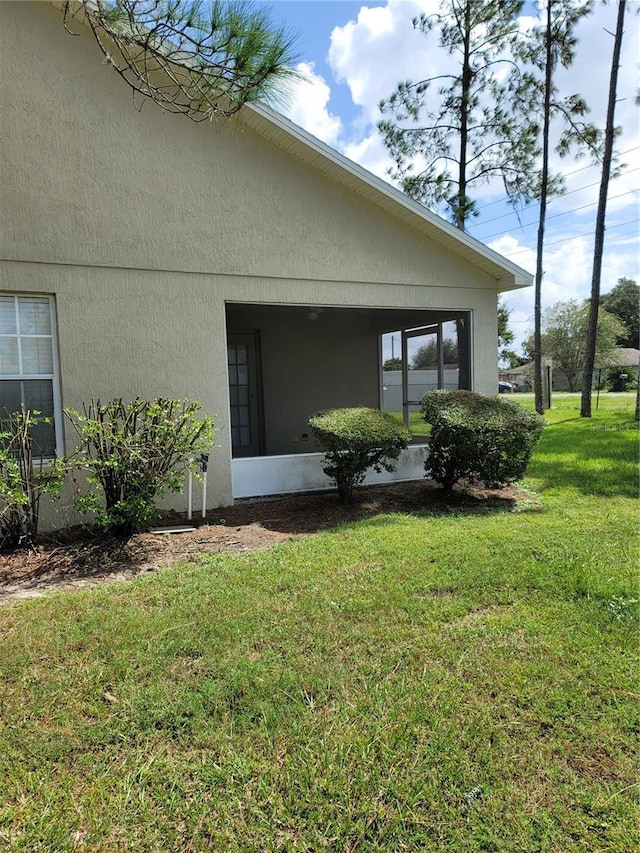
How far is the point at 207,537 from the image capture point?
5.31m

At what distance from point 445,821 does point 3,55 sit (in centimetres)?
716

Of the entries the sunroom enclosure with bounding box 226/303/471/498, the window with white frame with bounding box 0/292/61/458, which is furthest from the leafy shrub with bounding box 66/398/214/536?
the sunroom enclosure with bounding box 226/303/471/498

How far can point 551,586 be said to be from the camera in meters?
3.81

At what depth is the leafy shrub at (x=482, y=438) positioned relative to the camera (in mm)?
6266

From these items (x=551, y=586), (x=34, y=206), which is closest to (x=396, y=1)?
(x=34, y=206)

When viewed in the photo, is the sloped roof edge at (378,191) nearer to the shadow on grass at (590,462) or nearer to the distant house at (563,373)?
the shadow on grass at (590,462)

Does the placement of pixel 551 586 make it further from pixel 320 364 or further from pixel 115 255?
pixel 320 364

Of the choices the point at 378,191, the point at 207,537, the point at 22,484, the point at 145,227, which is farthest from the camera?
the point at 378,191

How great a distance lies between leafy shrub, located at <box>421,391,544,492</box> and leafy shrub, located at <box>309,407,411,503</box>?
573 mm

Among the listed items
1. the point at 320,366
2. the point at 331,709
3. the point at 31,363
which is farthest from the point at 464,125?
the point at 331,709

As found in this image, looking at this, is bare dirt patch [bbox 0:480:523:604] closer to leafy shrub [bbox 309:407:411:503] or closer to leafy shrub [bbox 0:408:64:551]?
leafy shrub [bbox 0:408:64:551]

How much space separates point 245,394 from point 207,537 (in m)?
5.44

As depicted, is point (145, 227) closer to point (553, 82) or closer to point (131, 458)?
point (131, 458)

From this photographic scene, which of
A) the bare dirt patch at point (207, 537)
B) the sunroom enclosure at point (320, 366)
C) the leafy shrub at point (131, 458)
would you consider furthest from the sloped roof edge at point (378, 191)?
the leafy shrub at point (131, 458)
